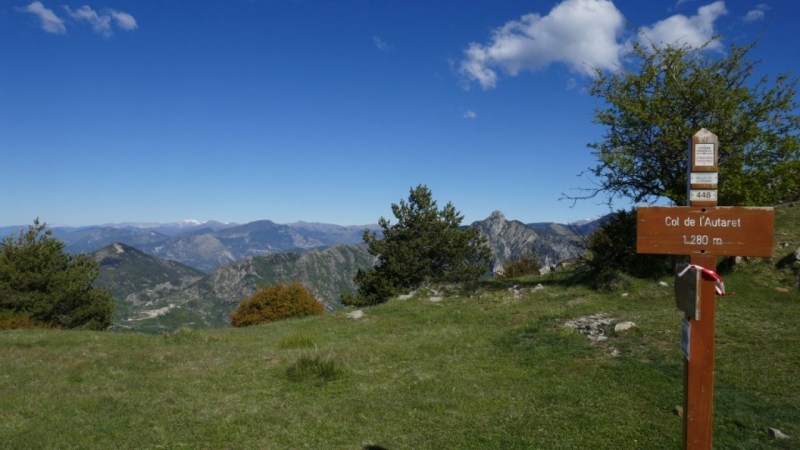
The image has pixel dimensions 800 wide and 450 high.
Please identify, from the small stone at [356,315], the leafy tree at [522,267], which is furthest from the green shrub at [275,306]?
the small stone at [356,315]

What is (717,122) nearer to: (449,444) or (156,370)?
(449,444)

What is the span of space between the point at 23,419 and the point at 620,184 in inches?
917

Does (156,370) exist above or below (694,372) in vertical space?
below

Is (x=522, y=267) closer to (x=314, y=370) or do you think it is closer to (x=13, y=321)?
(x=314, y=370)

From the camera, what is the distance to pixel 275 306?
52688 mm

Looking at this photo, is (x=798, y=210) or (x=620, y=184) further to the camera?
(x=798, y=210)

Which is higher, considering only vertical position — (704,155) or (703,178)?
(704,155)

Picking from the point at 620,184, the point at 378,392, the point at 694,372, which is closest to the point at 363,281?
the point at 620,184

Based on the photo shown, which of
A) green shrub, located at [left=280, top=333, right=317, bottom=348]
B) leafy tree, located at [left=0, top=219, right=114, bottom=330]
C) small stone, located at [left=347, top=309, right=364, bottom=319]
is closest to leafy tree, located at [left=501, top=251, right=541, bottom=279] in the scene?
small stone, located at [left=347, top=309, right=364, bottom=319]

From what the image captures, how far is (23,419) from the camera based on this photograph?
33.3 ft

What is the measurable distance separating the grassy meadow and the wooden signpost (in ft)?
10.0

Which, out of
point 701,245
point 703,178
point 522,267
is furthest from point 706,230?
point 522,267

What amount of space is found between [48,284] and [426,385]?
145 ft

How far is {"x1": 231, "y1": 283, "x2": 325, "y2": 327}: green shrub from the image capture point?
51531 mm
